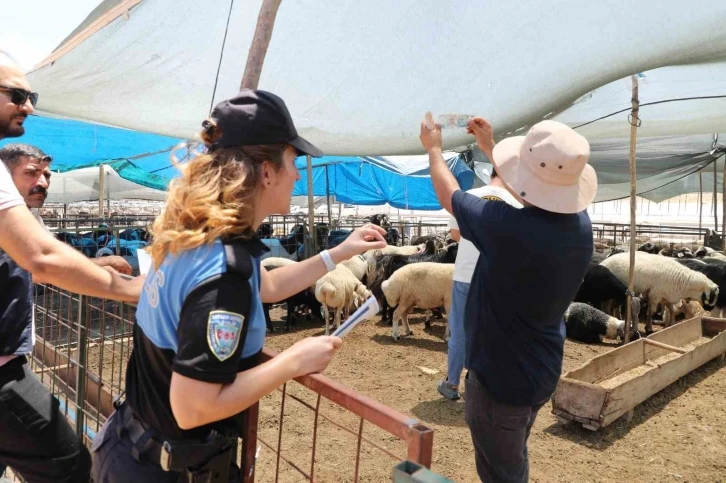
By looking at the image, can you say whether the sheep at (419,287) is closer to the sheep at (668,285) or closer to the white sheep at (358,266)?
the white sheep at (358,266)

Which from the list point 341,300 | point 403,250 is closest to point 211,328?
point 341,300

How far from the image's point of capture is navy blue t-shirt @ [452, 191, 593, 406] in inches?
76.3

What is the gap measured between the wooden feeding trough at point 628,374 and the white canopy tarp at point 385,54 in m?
3.04

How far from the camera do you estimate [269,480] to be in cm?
378

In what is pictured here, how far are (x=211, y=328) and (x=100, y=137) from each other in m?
11.7

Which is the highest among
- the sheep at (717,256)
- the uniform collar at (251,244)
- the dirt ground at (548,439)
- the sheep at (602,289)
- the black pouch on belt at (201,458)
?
the uniform collar at (251,244)

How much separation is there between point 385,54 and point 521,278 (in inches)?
165

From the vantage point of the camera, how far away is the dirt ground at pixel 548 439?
388 cm

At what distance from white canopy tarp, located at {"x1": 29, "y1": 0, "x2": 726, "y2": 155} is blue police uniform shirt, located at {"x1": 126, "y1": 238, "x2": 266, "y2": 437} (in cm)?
424

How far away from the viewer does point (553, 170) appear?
1.95m

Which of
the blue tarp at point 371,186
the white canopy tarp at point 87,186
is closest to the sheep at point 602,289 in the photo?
the blue tarp at point 371,186

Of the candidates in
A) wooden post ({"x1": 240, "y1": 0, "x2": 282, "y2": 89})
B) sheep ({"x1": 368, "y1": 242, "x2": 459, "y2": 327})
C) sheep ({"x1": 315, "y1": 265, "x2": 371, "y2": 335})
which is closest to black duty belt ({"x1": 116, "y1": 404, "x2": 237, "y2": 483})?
wooden post ({"x1": 240, "y1": 0, "x2": 282, "y2": 89})

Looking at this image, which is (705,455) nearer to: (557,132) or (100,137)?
(557,132)

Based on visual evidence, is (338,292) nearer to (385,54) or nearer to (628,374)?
(385,54)
